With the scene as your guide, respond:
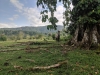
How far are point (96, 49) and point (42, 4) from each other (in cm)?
1007

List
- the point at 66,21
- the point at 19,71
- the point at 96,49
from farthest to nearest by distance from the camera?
1. the point at 66,21
2. the point at 96,49
3. the point at 19,71

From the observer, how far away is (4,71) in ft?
30.7

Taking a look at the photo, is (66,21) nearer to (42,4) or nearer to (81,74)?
(42,4)

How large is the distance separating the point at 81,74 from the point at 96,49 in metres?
7.42

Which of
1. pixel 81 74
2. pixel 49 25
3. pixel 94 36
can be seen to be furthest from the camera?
pixel 49 25

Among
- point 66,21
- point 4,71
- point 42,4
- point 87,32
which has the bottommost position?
point 4,71

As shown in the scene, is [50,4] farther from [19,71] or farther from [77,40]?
[19,71]

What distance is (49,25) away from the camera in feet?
67.9

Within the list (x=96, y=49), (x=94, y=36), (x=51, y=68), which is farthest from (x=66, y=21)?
(x=51, y=68)

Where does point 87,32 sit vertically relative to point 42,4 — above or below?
below

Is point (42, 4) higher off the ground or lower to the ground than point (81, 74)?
higher

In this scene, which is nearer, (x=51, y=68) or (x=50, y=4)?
(x=51, y=68)

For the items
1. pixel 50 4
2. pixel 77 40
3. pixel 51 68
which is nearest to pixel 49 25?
pixel 50 4

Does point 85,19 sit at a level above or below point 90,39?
above
